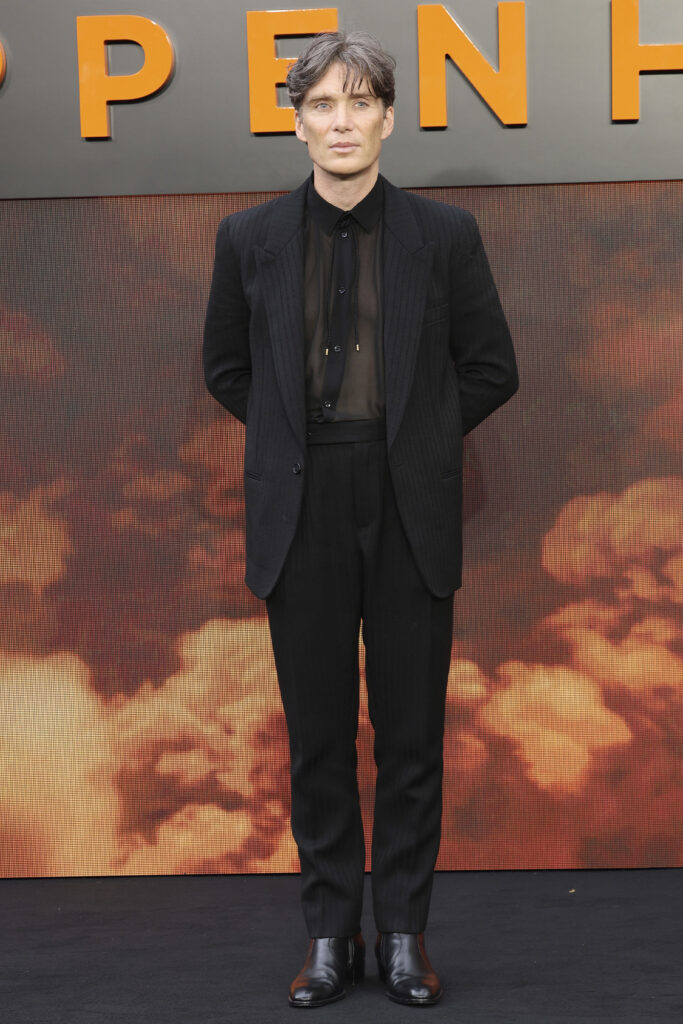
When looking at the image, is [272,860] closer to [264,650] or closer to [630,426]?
[264,650]

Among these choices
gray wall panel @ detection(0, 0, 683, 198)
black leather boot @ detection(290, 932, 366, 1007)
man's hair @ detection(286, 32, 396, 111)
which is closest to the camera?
man's hair @ detection(286, 32, 396, 111)

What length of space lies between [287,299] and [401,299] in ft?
0.70

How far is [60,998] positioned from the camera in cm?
235

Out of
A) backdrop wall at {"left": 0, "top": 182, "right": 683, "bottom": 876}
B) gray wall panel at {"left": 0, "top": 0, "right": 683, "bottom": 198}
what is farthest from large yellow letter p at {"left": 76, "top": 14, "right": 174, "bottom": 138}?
backdrop wall at {"left": 0, "top": 182, "right": 683, "bottom": 876}

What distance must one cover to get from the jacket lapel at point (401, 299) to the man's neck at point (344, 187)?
0.20 feet

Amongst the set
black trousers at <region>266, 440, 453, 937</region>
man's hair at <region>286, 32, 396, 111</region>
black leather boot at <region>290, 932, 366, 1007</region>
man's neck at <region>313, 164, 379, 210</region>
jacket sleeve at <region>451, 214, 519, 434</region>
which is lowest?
black leather boot at <region>290, 932, 366, 1007</region>

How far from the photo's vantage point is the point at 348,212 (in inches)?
88.2

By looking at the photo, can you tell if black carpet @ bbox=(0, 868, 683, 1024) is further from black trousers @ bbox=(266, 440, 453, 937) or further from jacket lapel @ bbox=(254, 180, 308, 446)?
jacket lapel @ bbox=(254, 180, 308, 446)

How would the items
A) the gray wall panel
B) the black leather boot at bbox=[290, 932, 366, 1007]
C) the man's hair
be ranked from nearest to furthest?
the man's hair
the black leather boot at bbox=[290, 932, 366, 1007]
the gray wall panel

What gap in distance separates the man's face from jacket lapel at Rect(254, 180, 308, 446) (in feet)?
0.42

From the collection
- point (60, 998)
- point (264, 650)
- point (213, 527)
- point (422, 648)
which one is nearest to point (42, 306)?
point (213, 527)

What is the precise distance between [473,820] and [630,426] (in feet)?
3.62

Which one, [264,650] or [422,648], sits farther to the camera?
[264,650]

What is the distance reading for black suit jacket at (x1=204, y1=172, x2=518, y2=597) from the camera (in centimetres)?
220
